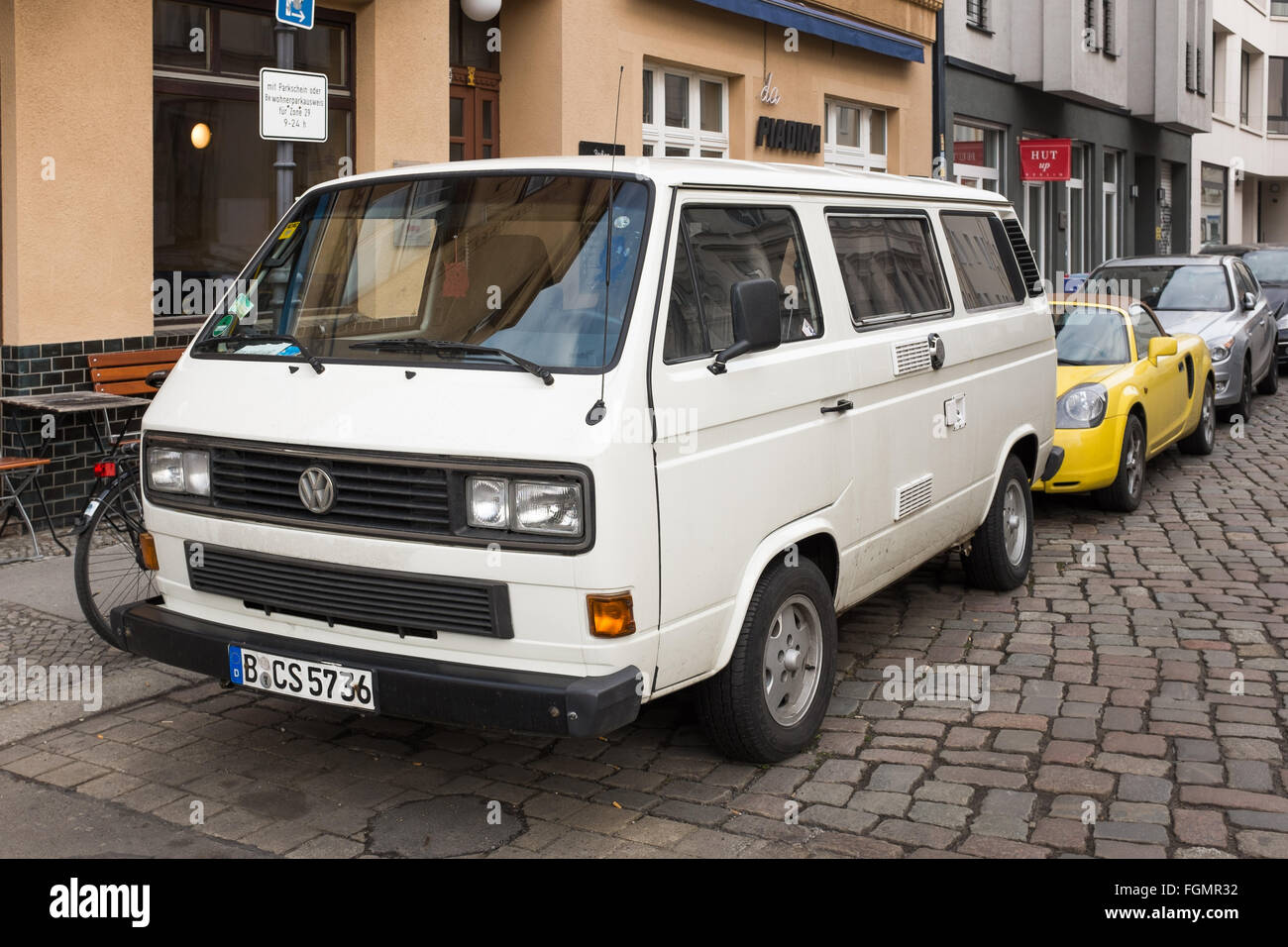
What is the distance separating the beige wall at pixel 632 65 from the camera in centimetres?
1366

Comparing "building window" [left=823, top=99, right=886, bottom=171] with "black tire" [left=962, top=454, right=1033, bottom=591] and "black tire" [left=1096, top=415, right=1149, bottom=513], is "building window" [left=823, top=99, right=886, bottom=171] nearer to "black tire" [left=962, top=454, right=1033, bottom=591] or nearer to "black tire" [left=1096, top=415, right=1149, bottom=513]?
"black tire" [left=1096, top=415, right=1149, bottom=513]

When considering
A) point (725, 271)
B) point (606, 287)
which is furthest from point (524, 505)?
point (725, 271)

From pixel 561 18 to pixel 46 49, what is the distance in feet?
18.3

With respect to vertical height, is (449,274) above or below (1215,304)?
below

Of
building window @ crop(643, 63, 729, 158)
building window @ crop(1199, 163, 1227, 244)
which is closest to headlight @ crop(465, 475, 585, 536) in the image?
building window @ crop(643, 63, 729, 158)

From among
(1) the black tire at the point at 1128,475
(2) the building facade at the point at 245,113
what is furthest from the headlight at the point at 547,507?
(1) the black tire at the point at 1128,475

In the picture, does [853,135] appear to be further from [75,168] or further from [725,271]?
[725,271]

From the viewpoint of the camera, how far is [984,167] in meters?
24.5

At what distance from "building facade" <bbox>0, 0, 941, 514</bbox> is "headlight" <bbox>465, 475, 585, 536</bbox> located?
7.02 feet

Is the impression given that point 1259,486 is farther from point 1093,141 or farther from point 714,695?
point 1093,141

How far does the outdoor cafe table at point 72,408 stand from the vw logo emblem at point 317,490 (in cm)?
418

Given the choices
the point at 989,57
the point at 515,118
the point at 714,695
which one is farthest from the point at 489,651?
the point at 989,57

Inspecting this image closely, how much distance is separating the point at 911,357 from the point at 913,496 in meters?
0.60

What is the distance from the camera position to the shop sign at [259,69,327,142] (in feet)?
24.6
